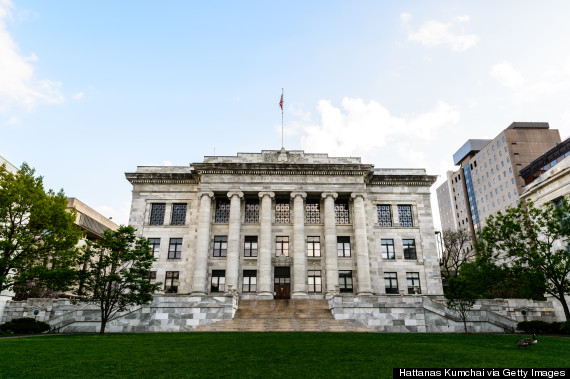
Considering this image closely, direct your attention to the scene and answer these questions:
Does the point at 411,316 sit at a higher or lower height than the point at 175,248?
lower

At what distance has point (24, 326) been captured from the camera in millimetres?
28266

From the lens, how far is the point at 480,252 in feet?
103

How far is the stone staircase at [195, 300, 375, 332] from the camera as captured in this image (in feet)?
94.5

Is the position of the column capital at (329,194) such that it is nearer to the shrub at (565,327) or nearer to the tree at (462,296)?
the tree at (462,296)

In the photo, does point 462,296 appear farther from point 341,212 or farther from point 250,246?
point 250,246

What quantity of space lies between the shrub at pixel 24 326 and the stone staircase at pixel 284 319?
12.3 metres

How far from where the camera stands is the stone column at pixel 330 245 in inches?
1590

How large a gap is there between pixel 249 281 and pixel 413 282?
19.1 metres

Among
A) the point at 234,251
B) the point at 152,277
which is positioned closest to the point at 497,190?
the point at 234,251

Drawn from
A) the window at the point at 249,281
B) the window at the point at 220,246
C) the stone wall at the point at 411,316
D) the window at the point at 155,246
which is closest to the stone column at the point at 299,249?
the window at the point at 249,281

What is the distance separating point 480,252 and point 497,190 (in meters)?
72.0

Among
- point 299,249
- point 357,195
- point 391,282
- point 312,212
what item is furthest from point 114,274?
point 391,282

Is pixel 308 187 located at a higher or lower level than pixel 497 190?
lower

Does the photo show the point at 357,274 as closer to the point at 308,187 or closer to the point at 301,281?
the point at 301,281
